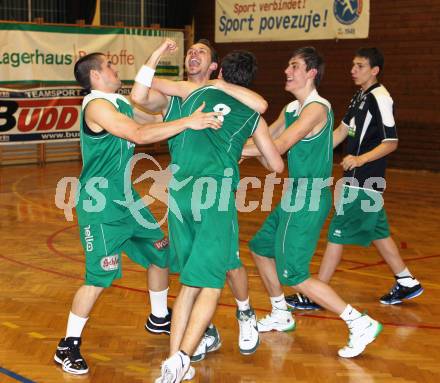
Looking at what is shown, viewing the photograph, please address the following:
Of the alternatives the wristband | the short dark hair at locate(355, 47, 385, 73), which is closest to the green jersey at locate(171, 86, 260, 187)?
the wristband

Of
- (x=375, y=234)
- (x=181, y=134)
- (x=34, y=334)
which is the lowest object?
(x=34, y=334)

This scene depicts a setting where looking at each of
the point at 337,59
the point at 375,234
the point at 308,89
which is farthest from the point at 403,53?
the point at 308,89

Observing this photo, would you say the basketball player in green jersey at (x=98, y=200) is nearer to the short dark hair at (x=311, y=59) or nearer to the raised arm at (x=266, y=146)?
the raised arm at (x=266, y=146)

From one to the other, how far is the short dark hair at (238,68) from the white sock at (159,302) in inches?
66.3

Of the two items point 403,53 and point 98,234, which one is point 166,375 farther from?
Answer: point 403,53

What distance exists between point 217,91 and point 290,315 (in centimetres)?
191

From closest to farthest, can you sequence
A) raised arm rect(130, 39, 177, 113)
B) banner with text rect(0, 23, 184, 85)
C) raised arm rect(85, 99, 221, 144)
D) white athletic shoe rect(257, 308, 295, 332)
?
raised arm rect(85, 99, 221, 144), raised arm rect(130, 39, 177, 113), white athletic shoe rect(257, 308, 295, 332), banner with text rect(0, 23, 184, 85)

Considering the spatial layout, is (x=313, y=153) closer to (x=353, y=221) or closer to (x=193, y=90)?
(x=193, y=90)

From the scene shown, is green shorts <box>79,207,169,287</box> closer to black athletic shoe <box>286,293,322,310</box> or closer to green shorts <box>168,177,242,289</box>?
green shorts <box>168,177,242,289</box>

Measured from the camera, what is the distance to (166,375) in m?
3.98

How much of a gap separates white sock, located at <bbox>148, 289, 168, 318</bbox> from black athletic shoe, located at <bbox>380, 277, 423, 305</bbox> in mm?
1954

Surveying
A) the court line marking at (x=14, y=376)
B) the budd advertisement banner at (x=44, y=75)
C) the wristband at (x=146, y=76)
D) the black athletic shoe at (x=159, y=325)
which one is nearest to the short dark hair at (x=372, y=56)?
the wristband at (x=146, y=76)

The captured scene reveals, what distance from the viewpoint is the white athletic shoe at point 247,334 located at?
4863 mm

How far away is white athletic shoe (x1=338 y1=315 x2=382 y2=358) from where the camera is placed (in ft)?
15.9
